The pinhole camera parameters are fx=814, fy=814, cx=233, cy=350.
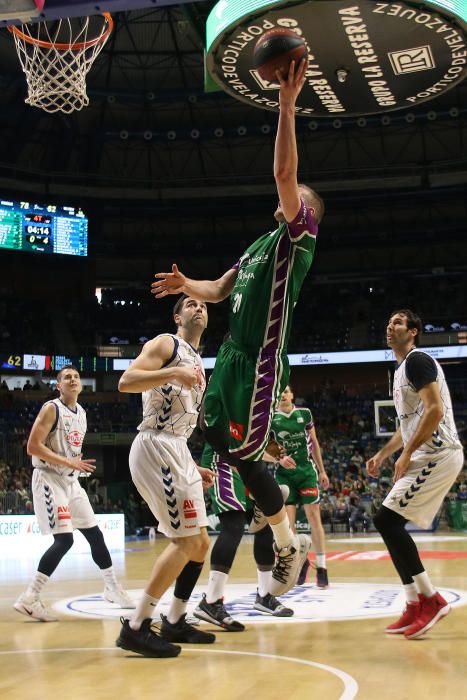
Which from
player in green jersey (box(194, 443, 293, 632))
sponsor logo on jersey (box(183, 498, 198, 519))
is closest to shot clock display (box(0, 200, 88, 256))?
player in green jersey (box(194, 443, 293, 632))

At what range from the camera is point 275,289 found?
14.3 ft

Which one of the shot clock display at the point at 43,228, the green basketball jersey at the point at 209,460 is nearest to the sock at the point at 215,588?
the green basketball jersey at the point at 209,460

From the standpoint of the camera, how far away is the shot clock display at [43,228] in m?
27.0

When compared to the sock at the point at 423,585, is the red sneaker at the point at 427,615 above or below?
below

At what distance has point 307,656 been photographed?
461 cm

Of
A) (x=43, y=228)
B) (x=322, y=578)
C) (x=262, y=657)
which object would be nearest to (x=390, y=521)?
(x=262, y=657)

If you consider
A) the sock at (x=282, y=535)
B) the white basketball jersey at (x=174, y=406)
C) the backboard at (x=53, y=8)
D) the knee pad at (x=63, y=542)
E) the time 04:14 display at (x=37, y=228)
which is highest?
the time 04:14 display at (x=37, y=228)

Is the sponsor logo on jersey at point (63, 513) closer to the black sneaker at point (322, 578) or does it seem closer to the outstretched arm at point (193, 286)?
the black sneaker at point (322, 578)

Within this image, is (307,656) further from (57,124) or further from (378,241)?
(378,241)

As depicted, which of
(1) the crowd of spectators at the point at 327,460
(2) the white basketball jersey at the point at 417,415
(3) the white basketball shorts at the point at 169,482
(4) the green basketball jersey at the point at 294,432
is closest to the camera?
(3) the white basketball shorts at the point at 169,482

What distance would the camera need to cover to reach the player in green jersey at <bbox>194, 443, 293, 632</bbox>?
5855 millimetres

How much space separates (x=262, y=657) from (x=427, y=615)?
1.22 metres

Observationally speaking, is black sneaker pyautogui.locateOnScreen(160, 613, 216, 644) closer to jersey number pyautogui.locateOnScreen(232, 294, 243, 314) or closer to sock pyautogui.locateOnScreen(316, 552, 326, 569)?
jersey number pyautogui.locateOnScreen(232, 294, 243, 314)

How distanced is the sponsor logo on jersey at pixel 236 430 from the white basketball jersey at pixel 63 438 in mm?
3330
